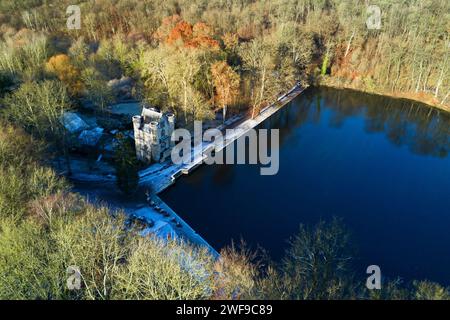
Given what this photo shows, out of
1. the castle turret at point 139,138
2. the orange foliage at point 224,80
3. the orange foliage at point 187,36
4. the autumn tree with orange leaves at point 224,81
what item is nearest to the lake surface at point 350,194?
the castle turret at point 139,138

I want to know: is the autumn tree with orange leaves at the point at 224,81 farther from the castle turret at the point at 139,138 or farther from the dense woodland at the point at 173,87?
the castle turret at the point at 139,138

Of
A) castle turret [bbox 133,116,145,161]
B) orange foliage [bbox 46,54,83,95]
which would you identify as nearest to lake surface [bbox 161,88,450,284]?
castle turret [bbox 133,116,145,161]

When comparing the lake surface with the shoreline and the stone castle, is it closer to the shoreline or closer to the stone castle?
the stone castle

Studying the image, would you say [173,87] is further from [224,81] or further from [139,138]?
[139,138]

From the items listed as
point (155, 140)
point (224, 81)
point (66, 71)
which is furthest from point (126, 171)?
point (66, 71)

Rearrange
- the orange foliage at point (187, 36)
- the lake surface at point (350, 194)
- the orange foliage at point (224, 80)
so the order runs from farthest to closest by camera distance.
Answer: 1. the orange foliage at point (187, 36)
2. the orange foliage at point (224, 80)
3. the lake surface at point (350, 194)

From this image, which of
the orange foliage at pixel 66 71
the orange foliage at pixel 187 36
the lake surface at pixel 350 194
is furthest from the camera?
the orange foliage at pixel 187 36
